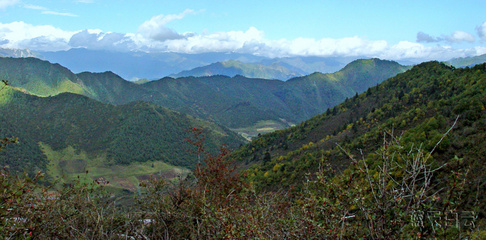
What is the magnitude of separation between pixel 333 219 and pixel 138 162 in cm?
19382

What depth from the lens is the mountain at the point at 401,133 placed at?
2102cm

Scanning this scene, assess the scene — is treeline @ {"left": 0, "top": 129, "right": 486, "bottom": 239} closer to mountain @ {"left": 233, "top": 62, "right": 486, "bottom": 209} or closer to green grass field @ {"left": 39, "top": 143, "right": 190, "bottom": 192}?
mountain @ {"left": 233, "top": 62, "right": 486, "bottom": 209}

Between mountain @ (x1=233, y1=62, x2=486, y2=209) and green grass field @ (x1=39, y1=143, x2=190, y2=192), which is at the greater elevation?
mountain @ (x1=233, y1=62, x2=486, y2=209)

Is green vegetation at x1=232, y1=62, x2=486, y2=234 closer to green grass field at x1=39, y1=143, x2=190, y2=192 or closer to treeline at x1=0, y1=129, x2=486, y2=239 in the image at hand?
treeline at x1=0, y1=129, x2=486, y2=239

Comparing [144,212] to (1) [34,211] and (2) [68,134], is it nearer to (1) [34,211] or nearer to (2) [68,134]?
(1) [34,211]

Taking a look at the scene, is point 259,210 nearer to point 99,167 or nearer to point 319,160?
point 319,160

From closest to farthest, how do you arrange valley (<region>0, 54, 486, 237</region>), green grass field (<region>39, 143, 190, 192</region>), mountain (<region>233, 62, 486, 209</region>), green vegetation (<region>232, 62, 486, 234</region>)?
green vegetation (<region>232, 62, 486, 234</region>), valley (<region>0, 54, 486, 237</region>), mountain (<region>233, 62, 486, 209</region>), green grass field (<region>39, 143, 190, 192</region>)

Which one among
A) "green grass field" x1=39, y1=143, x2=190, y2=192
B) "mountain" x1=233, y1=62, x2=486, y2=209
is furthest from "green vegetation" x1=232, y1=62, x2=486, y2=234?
"green grass field" x1=39, y1=143, x2=190, y2=192

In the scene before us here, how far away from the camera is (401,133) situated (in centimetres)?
571

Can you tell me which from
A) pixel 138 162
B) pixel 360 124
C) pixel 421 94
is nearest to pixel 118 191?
pixel 138 162

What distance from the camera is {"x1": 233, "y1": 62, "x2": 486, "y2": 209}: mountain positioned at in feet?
68.9

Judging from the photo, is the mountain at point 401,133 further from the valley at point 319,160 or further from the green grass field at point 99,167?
the green grass field at point 99,167

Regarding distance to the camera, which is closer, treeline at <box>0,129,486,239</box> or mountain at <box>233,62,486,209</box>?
treeline at <box>0,129,486,239</box>

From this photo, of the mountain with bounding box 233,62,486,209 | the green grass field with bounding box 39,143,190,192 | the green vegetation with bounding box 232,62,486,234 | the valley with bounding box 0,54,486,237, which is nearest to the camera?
the green vegetation with bounding box 232,62,486,234
